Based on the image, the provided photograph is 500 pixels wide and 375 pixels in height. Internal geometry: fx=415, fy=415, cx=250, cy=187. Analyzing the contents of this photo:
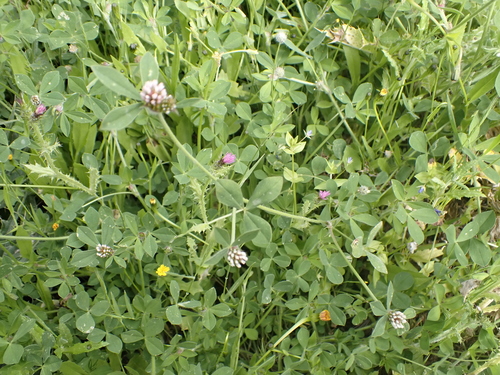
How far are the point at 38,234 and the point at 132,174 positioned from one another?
53cm

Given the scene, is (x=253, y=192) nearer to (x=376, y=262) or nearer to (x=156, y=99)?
(x=376, y=262)

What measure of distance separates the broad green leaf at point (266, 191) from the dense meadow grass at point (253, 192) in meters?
0.11

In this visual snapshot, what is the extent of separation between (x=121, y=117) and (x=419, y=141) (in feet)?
4.32

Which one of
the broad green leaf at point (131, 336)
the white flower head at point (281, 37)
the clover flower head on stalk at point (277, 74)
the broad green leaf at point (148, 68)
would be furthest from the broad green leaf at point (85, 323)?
the white flower head at point (281, 37)

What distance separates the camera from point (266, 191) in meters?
1.32

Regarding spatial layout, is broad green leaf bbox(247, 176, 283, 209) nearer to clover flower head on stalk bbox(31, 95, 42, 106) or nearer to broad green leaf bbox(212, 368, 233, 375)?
broad green leaf bbox(212, 368, 233, 375)

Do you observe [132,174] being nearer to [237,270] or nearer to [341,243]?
[237,270]

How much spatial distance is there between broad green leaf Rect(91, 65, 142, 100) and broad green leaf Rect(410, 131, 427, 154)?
4.10 ft

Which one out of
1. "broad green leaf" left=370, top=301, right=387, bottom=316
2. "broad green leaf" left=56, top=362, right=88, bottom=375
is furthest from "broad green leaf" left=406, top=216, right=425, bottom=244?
"broad green leaf" left=56, top=362, right=88, bottom=375

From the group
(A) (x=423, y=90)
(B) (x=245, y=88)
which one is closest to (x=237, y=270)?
(B) (x=245, y=88)

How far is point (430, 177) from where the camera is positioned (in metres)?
1.70

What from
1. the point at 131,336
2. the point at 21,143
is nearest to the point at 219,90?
the point at 21,143

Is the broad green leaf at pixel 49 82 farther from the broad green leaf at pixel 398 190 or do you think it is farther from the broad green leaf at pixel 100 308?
the broad green leaf at pixel 398 190

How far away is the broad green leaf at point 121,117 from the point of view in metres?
0.95
